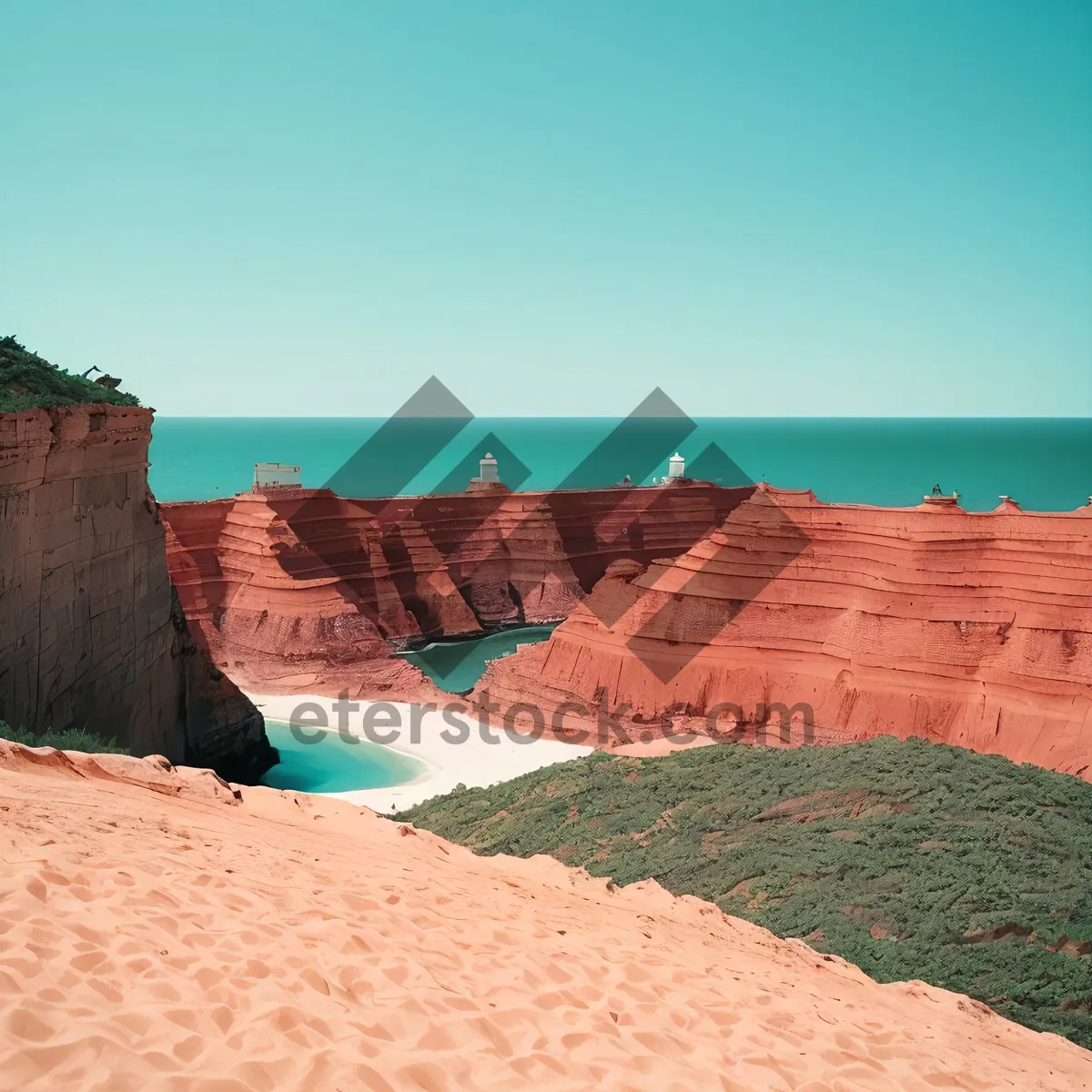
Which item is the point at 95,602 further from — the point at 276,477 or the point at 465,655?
the point at 276,477

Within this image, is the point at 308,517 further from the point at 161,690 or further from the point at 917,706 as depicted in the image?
the point at 917,706

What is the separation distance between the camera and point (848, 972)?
10188mm

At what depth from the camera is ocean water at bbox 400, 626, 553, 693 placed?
46450mm

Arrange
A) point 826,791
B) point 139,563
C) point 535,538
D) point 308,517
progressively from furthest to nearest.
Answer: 1. point 535,538
2. point 308,517
3. point 139,563
4. point 826,791

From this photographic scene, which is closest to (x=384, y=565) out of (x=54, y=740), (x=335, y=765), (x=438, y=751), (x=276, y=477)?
(x=276, y=477)

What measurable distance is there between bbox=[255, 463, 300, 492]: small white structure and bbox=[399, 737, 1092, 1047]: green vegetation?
3314 centimetres

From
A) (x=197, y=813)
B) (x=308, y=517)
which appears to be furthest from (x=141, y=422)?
(x=308, y=517)

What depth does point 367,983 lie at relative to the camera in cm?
612

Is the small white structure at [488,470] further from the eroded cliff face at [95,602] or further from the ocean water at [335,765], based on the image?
the eroded cliff face at [95,602]

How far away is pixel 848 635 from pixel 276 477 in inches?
1213

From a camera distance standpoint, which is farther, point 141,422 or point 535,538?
point 535,538

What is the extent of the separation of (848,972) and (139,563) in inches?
725

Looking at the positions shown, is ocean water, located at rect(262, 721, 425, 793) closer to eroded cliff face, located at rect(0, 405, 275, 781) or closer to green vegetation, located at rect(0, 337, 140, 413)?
eroded cliff face, located at rect(0, 405, 275, 781)

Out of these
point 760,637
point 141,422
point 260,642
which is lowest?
point 260,642
